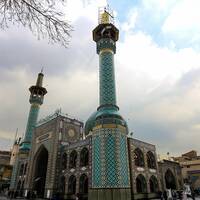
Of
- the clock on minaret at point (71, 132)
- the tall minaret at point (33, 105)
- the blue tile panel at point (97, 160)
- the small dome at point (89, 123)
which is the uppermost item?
the tall minaret at point (33, 105)

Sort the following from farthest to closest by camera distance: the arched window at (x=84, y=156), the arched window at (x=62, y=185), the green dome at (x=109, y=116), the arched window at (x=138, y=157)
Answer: the arched window at (x=62, y=185), the arched window at (x=138, y=157), the arched window at (x=84, y=156), the green dome at (x=109, y=116)

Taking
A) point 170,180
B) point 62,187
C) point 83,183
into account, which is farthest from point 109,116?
point 170,180

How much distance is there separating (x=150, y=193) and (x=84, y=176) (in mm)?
7130

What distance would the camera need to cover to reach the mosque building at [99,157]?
15.8 meters

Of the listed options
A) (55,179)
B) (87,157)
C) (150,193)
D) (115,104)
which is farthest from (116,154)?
(55,179)

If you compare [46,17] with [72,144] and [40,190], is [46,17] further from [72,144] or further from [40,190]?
[40,190]

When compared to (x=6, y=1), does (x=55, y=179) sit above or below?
below

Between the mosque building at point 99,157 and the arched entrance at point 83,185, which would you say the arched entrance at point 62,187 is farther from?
the arched entrance at point 83,185

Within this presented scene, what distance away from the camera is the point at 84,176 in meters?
20.5

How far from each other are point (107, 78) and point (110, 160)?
791cm

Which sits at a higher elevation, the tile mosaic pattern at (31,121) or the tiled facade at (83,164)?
the tile mosaic pattern at (31,121)

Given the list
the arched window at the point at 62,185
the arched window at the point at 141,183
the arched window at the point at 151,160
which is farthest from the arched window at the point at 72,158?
the arched window at the point at 151,160

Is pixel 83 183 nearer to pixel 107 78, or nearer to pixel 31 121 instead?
pixel 107 78

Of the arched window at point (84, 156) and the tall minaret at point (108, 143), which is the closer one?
the tall minaret at point (108, 143)
